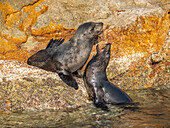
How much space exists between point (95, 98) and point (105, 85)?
37 centimetres

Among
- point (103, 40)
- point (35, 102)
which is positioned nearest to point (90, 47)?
point (103, 40)

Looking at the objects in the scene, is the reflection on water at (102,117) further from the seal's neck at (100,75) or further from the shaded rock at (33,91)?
the seal's neck at (100,75)

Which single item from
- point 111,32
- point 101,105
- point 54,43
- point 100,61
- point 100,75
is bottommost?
point 101,105

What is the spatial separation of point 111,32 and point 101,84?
5.32 feet

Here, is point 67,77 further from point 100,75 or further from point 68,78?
point 100,75

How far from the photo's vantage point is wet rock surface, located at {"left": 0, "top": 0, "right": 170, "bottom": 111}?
6.08 m

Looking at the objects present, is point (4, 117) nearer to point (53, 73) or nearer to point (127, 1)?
point (53, 73)

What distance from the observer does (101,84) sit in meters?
5.40

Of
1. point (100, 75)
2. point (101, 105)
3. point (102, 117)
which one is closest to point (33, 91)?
point (101, 105)

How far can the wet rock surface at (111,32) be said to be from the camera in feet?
19.9

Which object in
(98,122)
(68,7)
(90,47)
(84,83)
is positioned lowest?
(98,122)

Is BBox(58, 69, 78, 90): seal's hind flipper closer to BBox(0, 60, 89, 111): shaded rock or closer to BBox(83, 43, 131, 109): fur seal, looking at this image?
BBox(0, 60, 89, 111): shaded rock

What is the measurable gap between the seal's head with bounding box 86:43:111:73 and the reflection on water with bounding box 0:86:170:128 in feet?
3.60

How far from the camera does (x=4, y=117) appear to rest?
411 centimetres
